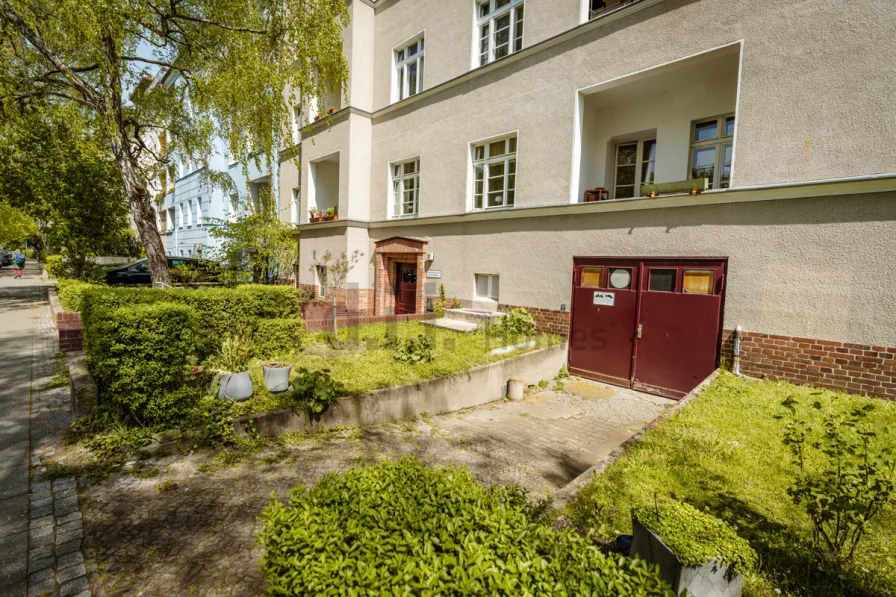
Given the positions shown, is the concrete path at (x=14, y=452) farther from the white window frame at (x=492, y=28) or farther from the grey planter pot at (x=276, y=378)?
the white window frame at (x=492, y=28)

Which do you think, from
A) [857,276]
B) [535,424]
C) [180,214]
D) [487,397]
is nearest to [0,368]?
[487,397]

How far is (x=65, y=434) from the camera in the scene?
16.5 ft

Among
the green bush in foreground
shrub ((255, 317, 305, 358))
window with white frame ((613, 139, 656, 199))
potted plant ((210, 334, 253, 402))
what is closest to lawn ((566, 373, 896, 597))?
the green bush in foreground

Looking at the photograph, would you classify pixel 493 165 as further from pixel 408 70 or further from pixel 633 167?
pixel 408 70

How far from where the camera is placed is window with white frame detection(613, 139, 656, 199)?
32.6ft

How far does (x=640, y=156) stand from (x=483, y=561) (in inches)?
418

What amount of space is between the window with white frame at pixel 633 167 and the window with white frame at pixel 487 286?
387 cm

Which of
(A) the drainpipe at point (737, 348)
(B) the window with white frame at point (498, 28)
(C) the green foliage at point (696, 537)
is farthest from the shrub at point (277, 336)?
(B) the window with white frame at point (498, 28)

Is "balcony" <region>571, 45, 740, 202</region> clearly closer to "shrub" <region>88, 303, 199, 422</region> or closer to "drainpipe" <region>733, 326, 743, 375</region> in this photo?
"drainpipe" <region>733, 326, 743, 375</region>

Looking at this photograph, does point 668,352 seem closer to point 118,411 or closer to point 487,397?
point 487,397

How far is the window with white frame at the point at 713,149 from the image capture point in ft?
28.5

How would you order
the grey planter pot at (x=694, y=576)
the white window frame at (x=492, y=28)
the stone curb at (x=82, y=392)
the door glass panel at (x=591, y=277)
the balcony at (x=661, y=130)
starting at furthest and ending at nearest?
the white window frame at (x=492, y=28)
the door glass panel at (x=591, y=277)
the balcony at (x=661, y=130)
the stone curb at (x=82, y=392)
the grey planter pot at (x=694, y=576)

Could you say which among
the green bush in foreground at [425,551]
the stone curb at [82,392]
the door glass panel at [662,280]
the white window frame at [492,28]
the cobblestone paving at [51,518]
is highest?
the white window frame at [492,28]

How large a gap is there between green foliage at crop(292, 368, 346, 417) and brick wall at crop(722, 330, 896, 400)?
7208 mm
